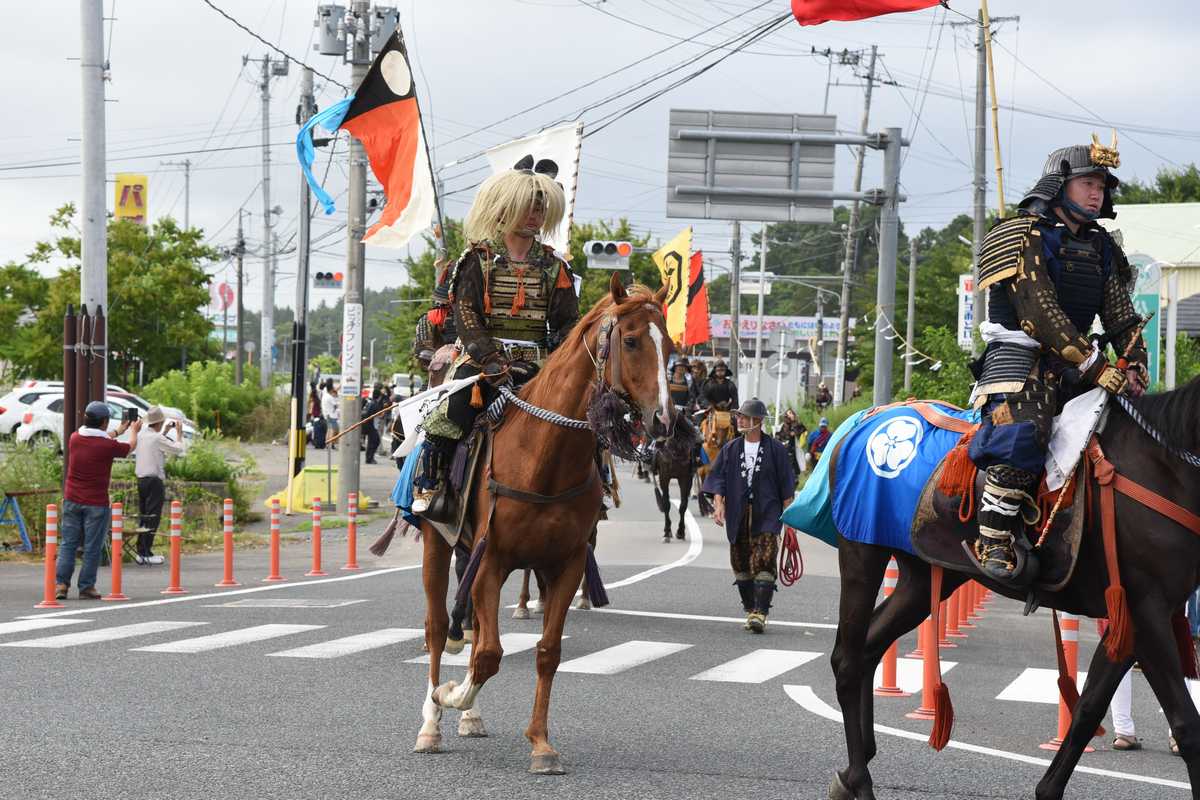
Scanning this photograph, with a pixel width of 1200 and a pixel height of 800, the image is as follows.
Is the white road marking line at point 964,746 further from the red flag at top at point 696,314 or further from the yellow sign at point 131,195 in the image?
the yellow sign at point 131,195

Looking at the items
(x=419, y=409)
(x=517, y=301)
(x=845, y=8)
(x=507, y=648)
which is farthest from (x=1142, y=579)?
(x=845, y=8)

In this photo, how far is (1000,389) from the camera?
279 inches

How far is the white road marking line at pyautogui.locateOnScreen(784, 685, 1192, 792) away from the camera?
26.5 ft

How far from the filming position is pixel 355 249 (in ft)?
88.9

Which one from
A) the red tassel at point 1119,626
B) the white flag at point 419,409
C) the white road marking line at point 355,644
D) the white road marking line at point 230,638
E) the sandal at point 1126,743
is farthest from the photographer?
the white road marking line at point 230,638

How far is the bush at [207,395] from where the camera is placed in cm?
4638

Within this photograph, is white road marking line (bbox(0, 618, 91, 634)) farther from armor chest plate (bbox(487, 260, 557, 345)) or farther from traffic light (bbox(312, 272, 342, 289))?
traffic light (bbox(312, 272, 342, 289))

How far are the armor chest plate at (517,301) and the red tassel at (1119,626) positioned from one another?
3.56 metres

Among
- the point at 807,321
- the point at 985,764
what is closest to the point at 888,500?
the point at 985,764

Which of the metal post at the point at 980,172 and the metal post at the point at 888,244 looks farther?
the metal post at the point at 980,172

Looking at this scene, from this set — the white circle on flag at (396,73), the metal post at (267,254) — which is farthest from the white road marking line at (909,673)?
the metal post at (267,254)

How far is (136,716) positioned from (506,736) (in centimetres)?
A: 221

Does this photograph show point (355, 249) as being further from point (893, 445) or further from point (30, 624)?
point (893, 445)

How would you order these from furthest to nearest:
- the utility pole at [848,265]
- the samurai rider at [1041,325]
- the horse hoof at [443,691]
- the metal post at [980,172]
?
1. the utility pole at [848,265]
2. the metal post at [980,172]
3. the horse hoof at [443,691]
4. the samurai rider at [1041,325]
